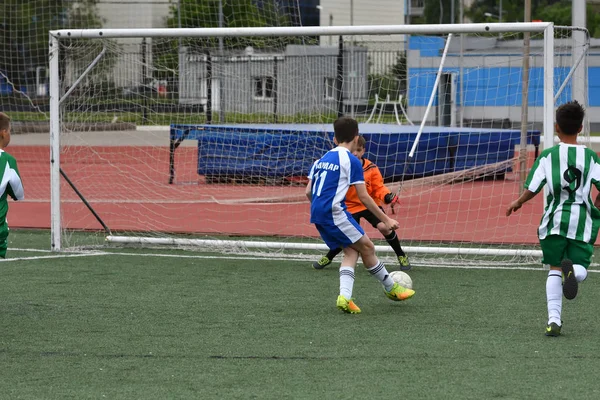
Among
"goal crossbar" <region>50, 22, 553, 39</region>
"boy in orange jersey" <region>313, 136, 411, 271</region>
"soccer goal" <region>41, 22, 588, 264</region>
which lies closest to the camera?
"boy in orange jersey" <region>313, 136, 411, 271</region>

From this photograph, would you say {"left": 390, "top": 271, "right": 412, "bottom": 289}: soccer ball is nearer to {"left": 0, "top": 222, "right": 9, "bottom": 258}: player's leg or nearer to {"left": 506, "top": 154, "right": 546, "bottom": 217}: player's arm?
{"left": 506, "top": 154, "right": 546, "bottom": 217}: player's arm

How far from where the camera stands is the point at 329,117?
15.4 metres

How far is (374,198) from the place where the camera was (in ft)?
30.3

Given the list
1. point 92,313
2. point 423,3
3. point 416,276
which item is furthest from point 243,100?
point 423,3

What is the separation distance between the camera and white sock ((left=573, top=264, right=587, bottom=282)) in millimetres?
6188

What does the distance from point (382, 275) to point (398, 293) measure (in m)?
0.20

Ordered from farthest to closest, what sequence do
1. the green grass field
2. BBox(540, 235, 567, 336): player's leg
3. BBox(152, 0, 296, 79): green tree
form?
BBox(152, 0, 296, 79): green tree → BBox(540, 235, 567, 336): player's leg → the green grass field

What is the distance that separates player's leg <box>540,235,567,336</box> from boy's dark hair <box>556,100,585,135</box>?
69cm

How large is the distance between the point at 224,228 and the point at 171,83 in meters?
3.12

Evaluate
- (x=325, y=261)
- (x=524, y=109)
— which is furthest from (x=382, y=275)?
(x=524, y=109)

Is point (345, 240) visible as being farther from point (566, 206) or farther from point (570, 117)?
point (570, 117)

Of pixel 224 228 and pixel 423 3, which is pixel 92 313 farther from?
pixel 423 3

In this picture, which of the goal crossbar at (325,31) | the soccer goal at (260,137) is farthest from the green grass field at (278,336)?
the goal crossbar at (325,31)

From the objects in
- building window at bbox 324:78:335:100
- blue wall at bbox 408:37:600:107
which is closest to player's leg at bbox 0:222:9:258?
blue wall at bbox 408:37:600:107
